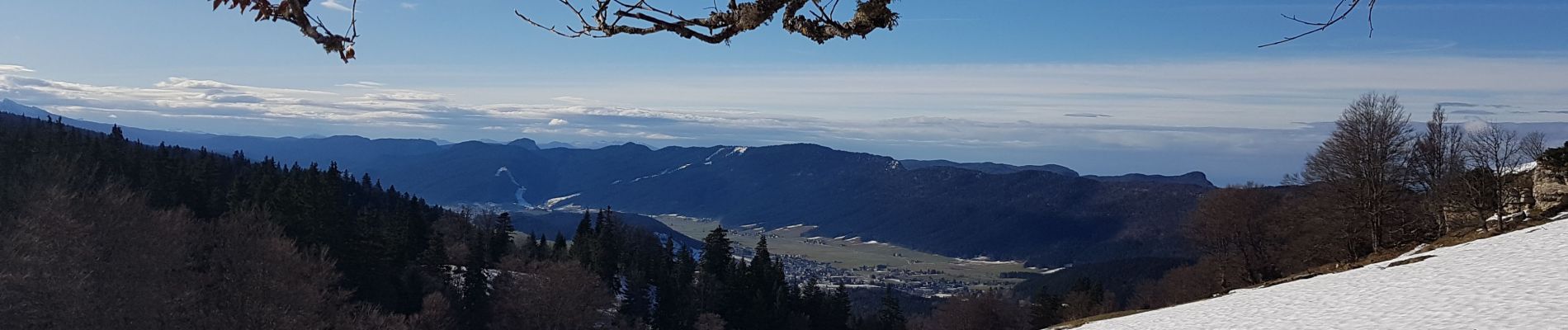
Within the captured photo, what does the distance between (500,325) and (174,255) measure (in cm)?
1802

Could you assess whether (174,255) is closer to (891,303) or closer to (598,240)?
(598,240)

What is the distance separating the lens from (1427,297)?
17.4 meters

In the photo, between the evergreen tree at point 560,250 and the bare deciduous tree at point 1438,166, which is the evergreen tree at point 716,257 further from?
the bare deciduous tree at point 1438,166

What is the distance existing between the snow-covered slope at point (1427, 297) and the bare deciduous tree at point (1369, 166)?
5.80 m

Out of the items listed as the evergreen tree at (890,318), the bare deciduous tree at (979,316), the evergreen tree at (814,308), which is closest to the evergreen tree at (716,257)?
the evergreen tree at (814,308)

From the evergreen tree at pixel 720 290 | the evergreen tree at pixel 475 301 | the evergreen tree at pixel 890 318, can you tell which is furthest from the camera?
the evergreen tree at pixel 890 318

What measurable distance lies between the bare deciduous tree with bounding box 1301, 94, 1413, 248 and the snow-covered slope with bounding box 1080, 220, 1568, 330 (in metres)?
5.80

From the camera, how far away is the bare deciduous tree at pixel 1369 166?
31797 millimetres

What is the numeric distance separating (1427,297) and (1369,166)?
17471 mm

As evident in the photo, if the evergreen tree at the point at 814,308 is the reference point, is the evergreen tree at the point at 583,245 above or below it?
above

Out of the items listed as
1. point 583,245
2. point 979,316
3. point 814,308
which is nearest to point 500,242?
point 583,245

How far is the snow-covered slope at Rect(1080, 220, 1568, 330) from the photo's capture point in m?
14.5

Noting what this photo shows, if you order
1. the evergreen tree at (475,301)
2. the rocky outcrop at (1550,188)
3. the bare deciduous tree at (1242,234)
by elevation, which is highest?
the rocky outcrop at (1550,188)

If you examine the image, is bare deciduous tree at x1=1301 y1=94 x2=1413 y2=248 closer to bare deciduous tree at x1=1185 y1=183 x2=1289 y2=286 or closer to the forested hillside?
bare deciduous tree at x1=1185 y1=183 x2=1289 y2=286
